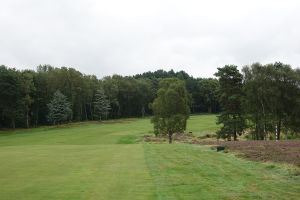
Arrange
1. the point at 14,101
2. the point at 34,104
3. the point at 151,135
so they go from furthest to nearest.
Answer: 1. the point at 34,104
2. the point at 14,101
3. the point at 151,135

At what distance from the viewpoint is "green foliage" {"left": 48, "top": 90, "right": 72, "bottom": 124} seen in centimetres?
11750

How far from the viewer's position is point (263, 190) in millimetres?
17125

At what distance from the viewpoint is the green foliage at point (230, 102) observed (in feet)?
225

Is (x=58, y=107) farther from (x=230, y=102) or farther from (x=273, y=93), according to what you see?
(x=273, y=93)

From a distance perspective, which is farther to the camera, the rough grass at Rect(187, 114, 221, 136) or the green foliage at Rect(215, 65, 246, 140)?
the rough grass at Rect(187, 114, 221, 136)

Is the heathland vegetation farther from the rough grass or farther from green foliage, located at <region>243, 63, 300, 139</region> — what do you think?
the rough grass

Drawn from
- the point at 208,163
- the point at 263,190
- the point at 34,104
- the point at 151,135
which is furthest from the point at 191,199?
the point at 34,104

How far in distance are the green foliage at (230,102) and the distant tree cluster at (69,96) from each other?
119 inches

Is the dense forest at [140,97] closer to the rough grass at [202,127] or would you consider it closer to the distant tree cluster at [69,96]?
the distant tree cluster at [69,96]

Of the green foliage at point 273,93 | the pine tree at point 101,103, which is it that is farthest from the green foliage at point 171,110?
the pine tree at point 101,103

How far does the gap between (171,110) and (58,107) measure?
180 ft

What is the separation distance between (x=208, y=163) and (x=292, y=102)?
4385cm

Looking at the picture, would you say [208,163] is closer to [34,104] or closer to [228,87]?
[228,87]

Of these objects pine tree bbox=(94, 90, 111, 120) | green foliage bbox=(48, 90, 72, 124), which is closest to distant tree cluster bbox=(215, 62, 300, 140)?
green foliage bbox=(48, 90, 72, 124)
